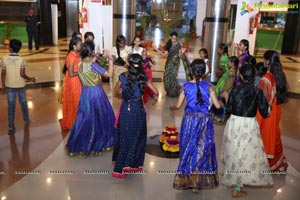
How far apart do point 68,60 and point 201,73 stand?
2.30m

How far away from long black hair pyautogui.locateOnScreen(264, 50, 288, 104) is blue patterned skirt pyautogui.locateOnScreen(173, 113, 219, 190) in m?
0.98

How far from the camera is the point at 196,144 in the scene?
3213 mm

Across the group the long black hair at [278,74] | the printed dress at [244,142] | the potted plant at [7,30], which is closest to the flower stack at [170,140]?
the printed dress at [244,142]

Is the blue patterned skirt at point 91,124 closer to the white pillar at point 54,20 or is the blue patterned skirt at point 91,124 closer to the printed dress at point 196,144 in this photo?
the printed dress at point 196,144

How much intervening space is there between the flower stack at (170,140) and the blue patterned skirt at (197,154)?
107cm

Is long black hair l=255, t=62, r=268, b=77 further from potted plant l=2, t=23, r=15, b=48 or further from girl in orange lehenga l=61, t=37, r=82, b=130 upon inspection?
potted plant l=2, t=23, r=15, b=48

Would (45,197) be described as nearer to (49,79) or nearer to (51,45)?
(49,79)

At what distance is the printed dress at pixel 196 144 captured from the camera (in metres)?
3.11

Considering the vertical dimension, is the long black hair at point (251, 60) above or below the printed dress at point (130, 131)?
above

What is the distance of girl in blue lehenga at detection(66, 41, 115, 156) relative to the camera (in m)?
3.89

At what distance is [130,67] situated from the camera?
335 cm

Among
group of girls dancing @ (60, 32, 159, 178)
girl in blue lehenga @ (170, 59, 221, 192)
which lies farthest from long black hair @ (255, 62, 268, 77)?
group of girls dancing @ (60, 32, 159, 178)

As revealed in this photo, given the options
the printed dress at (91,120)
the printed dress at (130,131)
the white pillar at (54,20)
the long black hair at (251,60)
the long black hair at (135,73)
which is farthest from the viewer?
the white pillar at (54,20)

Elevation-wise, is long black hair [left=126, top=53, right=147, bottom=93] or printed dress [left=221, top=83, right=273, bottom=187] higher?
long black hair [left=126, top=53, right=147, bottom=93]
